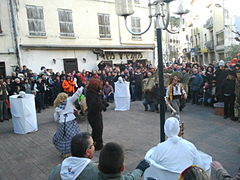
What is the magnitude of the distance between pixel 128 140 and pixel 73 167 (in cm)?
467

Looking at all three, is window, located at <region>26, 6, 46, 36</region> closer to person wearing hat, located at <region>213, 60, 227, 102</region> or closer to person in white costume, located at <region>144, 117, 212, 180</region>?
person wearing hat, located at <region>213, 60, 227, 102</region>

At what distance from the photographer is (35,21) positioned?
641 inches

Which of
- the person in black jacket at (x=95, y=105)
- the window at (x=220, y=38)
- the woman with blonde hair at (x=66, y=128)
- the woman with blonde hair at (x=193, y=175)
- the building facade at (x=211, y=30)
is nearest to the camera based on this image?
the woman with blonde hair at (x=193, y=175)

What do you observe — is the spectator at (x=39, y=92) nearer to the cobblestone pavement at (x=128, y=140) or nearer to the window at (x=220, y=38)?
the cobblestone pavement at (x=128, y=140)

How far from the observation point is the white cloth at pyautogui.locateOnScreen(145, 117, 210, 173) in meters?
2.70

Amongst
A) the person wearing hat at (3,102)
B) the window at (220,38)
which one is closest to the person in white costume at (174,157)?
the person wearing hat at (3,102)

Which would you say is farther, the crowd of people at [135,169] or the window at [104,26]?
the window at [104,26]

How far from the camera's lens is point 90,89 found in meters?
5.76

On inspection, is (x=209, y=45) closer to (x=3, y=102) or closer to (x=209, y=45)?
(x=209, y=45)

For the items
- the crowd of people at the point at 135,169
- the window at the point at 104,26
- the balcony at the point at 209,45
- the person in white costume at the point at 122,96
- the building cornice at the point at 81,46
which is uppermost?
the window at the point at 104,26

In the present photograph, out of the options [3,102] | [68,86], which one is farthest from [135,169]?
[68,86]

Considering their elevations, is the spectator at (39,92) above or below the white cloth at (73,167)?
below

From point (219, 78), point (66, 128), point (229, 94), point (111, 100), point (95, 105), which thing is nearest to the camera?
point (66, 128)

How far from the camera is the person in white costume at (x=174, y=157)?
106 inches
